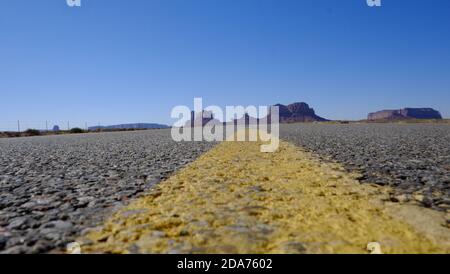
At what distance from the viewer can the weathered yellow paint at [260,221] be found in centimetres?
304

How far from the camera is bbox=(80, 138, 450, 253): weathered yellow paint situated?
304cm

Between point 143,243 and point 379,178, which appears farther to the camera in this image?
point 379,178

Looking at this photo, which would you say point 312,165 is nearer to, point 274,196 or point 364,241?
point 274,196

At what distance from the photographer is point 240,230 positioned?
348cm

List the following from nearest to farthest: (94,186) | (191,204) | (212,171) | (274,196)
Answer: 1. (191,204)
2. (274,196)
3. (94,186)
4. (212,171)

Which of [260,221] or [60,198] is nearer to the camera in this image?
[260,221]

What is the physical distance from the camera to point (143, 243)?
315 cm

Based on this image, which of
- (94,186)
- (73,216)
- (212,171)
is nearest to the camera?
(73,216)

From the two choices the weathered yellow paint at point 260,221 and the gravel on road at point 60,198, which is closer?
the weathered yellow paint at point 260,221

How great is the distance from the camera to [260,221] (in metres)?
3.80

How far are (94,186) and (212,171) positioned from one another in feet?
9.10

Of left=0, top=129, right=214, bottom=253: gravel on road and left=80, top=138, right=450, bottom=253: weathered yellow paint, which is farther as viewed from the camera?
left=0, top=129, right=214, bottom=253: gravel on road
